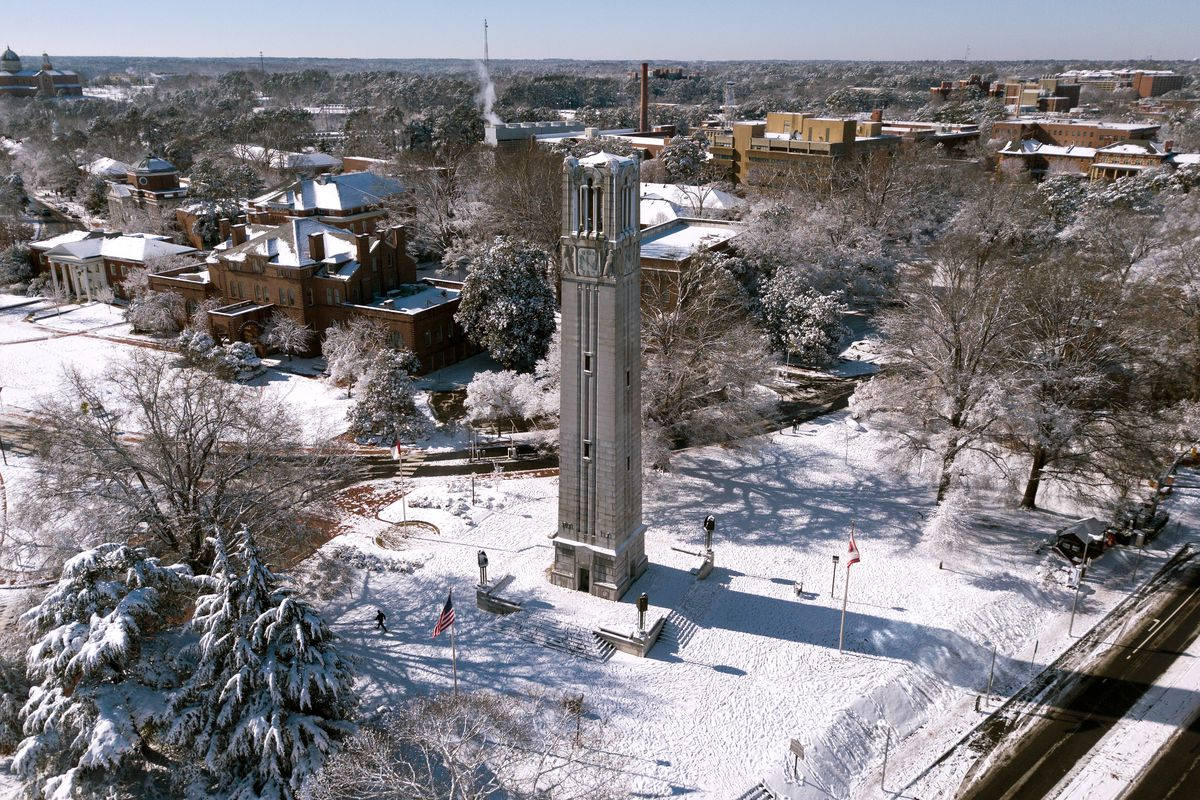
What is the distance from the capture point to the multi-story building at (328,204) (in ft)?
238

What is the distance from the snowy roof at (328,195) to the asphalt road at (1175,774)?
6783 centimetres

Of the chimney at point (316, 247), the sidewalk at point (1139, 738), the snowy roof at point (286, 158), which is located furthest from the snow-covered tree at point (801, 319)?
the snowy roof at point (286, 158)

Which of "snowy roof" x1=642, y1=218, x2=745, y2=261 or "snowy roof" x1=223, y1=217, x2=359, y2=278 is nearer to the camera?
"snowy roof" x1=223, y1=217, x2=359, y2=278

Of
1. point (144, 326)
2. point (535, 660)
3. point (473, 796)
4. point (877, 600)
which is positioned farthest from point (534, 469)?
point (144, 326)

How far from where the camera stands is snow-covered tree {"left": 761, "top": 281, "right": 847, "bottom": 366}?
55.8 metres

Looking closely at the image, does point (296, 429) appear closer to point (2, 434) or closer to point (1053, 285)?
point (2, 434)

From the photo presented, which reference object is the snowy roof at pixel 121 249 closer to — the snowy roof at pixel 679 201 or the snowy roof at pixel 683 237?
the snowy roof at pixel 683 237

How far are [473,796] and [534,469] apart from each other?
24084 millimetres

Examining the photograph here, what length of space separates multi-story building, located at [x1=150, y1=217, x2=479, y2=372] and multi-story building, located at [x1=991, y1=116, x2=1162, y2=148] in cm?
9881

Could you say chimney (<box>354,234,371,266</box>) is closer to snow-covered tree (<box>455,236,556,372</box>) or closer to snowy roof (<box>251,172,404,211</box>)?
snow-covered tree (<box>455,236,556,372</box>)

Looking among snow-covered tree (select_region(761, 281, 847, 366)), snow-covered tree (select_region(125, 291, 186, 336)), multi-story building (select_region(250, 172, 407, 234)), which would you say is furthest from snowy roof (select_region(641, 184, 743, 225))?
snow-covered tree (select_region(125, 291, 186, 336))

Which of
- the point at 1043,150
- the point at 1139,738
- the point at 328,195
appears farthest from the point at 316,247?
the point at 1043,150

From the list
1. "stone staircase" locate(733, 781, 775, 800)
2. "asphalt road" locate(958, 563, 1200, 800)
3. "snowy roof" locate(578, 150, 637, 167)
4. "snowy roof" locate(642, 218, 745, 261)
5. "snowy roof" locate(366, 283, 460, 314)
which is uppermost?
"snowy roof" locate(578, 150, 637, 167)

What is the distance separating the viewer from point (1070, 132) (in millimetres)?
131625
